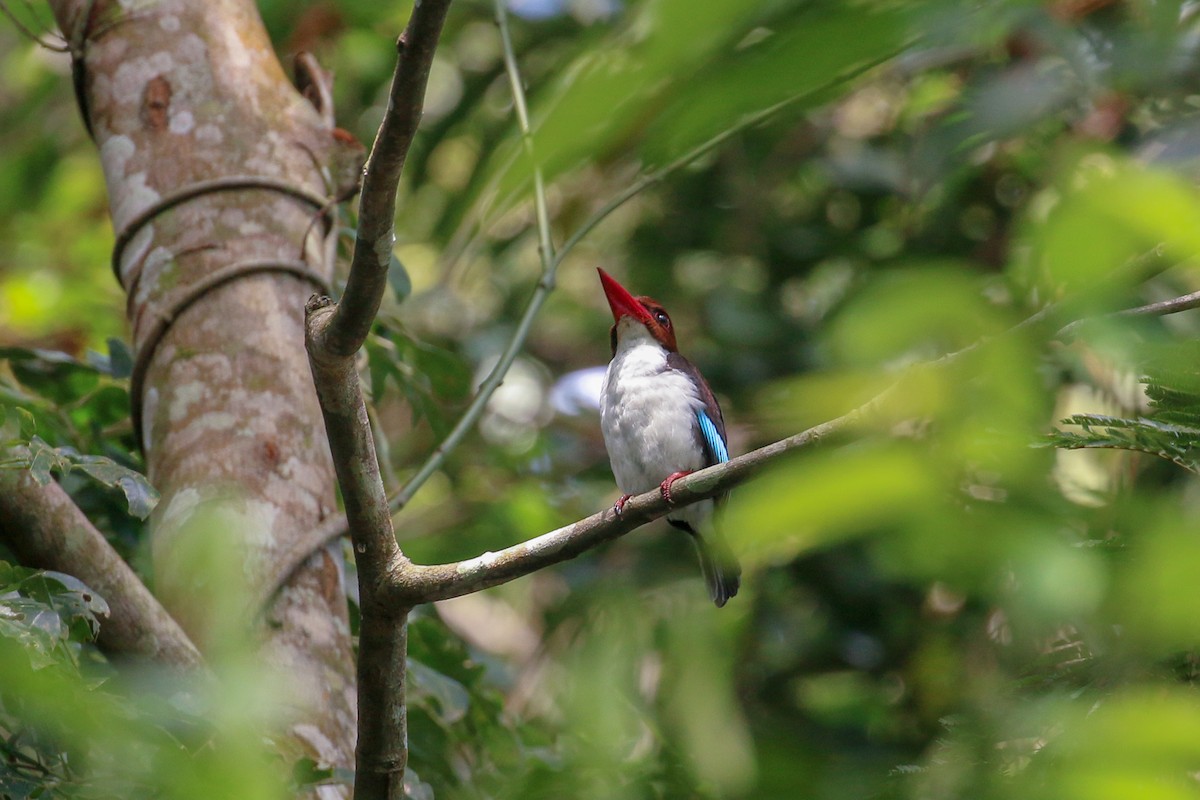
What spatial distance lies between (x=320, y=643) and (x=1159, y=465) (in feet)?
8.73

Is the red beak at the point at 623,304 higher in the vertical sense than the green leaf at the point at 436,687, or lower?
higher

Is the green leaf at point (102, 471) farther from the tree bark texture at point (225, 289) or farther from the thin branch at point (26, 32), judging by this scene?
the thin branch at point (26, 32)

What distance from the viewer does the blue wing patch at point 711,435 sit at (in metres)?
3.81

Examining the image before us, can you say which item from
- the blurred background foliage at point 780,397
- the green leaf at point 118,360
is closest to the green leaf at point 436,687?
the blurred background foliage at point 780,397

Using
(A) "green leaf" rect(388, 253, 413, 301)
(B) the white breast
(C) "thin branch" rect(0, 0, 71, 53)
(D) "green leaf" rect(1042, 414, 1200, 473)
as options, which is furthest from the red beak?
(D) "green leaf" rect(1042, 414, 1200, 473)

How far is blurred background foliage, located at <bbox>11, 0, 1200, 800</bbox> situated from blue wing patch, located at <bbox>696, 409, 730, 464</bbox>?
0.71 meters

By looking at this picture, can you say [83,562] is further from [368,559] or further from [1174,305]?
[1174,305]

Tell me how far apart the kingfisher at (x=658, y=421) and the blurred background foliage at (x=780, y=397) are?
521mm

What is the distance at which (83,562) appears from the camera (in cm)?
236

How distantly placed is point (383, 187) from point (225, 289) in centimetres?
148

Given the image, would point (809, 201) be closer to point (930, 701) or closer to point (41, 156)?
point (930, 701)

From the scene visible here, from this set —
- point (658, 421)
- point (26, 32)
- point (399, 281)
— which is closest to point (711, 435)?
point (658, 421)

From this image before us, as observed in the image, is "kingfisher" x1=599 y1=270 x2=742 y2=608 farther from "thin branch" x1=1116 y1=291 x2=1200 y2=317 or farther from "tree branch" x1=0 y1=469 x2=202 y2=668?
"thin branch" x1=1116 y1=291 x2=1200 y2=317

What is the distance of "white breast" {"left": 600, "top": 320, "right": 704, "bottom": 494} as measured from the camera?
3.74 metres
